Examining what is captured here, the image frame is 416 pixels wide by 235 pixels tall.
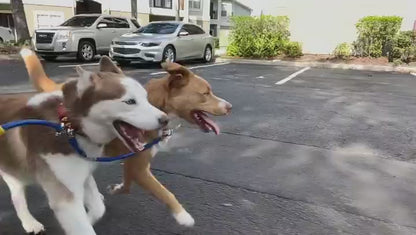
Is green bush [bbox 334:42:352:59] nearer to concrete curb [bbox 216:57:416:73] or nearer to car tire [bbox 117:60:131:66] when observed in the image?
concrete curb [bbox 216:57:416:73]

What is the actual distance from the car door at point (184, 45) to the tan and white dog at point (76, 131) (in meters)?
12.9

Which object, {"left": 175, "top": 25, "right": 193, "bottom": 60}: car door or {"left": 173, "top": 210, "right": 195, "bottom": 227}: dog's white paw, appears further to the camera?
{"left": 175, "top": 25, "right": 193, "bottom": 60}: car door

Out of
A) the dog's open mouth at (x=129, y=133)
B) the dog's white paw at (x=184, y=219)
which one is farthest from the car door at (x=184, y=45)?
the dog's open mouth at (x=129, y=133)

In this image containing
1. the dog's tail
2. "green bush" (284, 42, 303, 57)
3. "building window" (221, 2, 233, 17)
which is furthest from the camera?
"building window" (221, 2, 233, 17)

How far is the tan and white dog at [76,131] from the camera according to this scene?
225cm

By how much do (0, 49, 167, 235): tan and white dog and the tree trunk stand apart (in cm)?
1585

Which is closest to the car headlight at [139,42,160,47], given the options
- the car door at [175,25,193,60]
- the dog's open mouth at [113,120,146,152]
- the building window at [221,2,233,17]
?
the car door at [175,25,193,60]

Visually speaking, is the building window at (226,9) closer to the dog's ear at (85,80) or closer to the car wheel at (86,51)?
the car wheel at (86,51)

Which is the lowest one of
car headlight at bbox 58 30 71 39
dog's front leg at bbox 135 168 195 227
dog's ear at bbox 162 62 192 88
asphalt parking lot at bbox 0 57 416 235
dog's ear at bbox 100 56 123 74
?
asphalt parking lot at bbox 0 57 416 235

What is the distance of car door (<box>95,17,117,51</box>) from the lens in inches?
628

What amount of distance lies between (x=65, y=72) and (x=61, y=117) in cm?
1018

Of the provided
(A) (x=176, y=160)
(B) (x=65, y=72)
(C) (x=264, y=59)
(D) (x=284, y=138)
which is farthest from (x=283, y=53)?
(A) (x=176, y=160)

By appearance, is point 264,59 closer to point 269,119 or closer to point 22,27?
point 22,27

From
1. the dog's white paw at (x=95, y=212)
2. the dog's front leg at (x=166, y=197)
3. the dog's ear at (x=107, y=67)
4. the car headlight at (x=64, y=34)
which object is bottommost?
the dog's white paw at (x=95, y=212)
